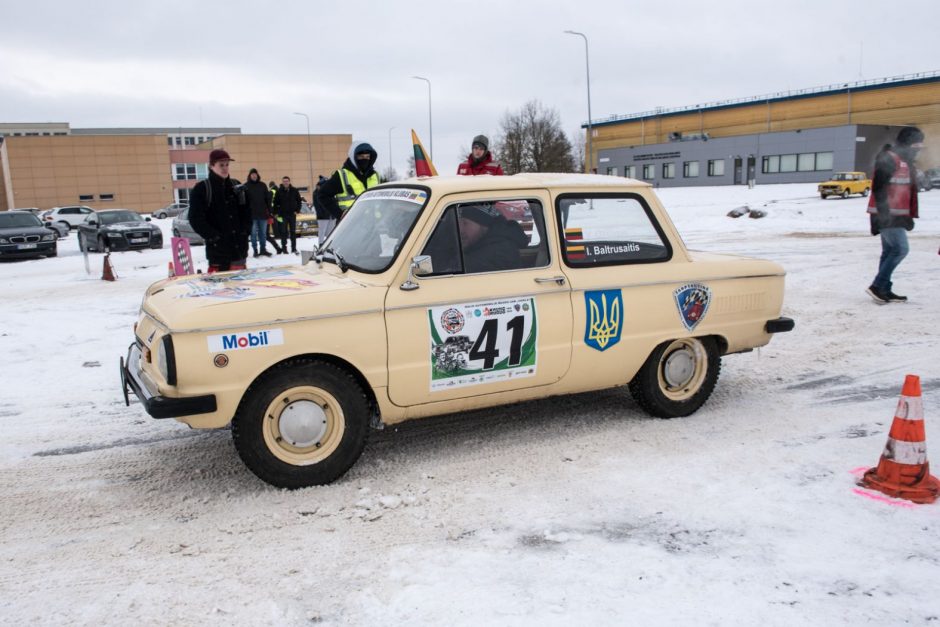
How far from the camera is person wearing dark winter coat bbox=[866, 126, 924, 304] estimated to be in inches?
331

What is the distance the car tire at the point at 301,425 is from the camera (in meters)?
→ 3.83

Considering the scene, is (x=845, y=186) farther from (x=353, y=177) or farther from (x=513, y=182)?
(x=513, y=182)

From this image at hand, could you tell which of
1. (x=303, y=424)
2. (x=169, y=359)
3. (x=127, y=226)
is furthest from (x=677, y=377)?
(x=127, y=226)

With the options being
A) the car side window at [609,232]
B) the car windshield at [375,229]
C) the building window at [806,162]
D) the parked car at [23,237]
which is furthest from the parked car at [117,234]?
the building window at [806,162]

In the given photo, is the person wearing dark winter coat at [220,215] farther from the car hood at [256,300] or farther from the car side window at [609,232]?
the car side window at [609,232]

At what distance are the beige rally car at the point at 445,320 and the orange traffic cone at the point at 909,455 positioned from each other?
150 centimetres

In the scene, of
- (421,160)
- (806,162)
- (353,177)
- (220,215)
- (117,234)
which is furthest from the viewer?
(806,162)

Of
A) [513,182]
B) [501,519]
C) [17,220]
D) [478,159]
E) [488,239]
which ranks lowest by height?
[501,519]

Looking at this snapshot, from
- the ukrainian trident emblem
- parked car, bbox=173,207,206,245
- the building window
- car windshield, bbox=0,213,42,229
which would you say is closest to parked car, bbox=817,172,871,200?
the building window

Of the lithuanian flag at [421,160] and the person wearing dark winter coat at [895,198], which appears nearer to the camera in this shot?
the lithuanian flag at [421,160]

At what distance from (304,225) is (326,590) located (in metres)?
21.0

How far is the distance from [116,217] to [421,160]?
704 inches

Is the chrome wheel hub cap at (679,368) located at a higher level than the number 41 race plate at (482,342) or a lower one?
lower

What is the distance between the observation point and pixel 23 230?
63.6 ft
